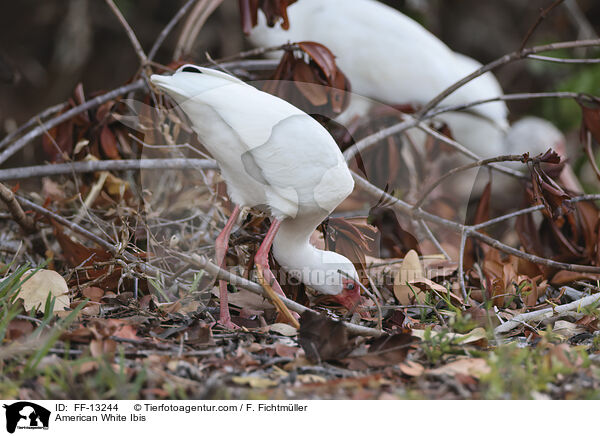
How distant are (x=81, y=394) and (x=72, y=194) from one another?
1240mm

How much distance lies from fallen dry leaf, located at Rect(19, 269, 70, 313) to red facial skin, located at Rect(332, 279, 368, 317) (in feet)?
2.19

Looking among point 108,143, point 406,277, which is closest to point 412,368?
point 406,277

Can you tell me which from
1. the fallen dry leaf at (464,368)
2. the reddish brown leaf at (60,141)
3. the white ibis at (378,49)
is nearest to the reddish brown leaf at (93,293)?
the reddish brown leaf at (60,141)

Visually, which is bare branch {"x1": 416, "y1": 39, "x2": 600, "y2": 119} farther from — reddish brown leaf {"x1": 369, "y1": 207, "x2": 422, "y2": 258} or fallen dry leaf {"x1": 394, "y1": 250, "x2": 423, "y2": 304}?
fallen dry leaf {"x1": 394, "y1": 250, "x2": 423, "y2": 304}

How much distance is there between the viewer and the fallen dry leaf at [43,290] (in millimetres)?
1474

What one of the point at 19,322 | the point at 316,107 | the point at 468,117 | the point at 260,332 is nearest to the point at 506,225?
the point at 468,117

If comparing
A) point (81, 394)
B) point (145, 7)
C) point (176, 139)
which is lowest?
point (81, 394)

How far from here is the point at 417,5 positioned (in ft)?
15.0

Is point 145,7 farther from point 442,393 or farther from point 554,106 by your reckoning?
point 442,393
